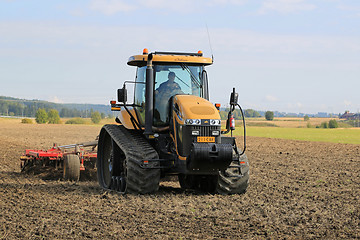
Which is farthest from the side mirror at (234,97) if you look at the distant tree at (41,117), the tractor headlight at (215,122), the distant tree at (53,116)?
the distant tree at (41,117)

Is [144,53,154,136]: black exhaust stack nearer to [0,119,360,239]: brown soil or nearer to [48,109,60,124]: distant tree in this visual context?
[0,119,360,239]: brown soil

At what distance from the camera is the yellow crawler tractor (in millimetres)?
9906

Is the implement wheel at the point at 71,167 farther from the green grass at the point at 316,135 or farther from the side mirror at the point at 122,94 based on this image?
the green grass at the point at 316,135

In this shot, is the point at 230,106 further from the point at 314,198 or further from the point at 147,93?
the point at 314,198

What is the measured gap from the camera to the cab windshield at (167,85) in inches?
425

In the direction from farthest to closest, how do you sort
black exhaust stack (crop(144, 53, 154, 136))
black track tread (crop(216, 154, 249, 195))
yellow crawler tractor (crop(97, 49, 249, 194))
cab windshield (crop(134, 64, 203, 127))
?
cab windshield (crop(134, 64, 203, 127)), black exhaust stack (crop(144, 53, 154, 136)), black track tread (crop(216, 154, 249, 195)), yellow crawler tractor (crop(97, 49, 249, 194))

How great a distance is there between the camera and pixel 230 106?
35.1 ft

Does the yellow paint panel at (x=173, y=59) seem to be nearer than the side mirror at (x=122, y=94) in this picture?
No

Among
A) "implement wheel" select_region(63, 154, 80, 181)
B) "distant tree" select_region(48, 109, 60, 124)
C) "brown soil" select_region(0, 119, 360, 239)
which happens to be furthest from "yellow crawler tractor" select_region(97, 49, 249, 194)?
"distant tree" select_region(48, 109, 60, 124)

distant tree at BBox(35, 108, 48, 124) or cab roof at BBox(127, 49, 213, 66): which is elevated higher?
cab roof at BBox(127, 49, 213, 66)

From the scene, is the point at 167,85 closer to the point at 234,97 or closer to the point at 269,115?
the point at 234,97

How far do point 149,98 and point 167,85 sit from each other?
564 mm

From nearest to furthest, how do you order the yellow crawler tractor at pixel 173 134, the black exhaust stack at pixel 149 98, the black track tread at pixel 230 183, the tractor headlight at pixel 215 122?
the yellow crawler tractor at pixel 173 134
the tractor headlight at pixel 215 122
the black track tread at pixel 230 183
the black exhaust stack at pixel 149 98

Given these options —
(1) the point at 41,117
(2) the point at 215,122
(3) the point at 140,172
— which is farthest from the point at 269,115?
(3) the point at 140,172
